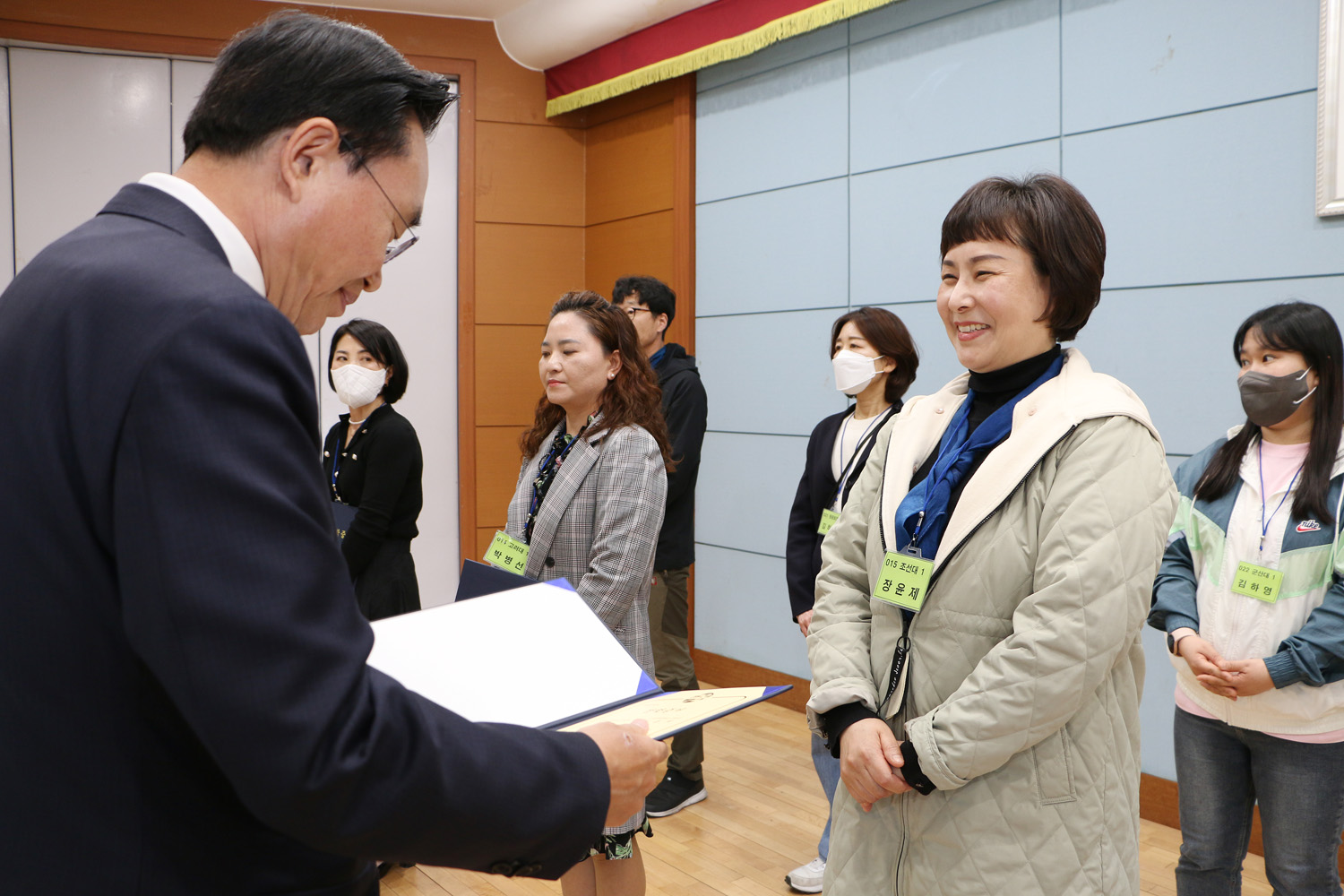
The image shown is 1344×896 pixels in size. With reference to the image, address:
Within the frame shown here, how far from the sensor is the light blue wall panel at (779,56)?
4430mm

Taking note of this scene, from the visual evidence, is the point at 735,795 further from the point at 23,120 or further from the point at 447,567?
the point at 23,120

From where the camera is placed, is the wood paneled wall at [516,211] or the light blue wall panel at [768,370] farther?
the wood paneled wall at [516,211]

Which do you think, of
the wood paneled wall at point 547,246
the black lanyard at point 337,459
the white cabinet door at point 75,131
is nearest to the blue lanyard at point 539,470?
the black lanyard at point 337,459

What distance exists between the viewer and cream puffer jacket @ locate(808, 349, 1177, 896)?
54.7 inches

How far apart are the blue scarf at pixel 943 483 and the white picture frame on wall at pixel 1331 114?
6.25ft

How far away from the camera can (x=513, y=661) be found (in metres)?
1.09

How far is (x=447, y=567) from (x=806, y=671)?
2.40m

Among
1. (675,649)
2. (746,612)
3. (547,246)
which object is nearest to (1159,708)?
(675,649)

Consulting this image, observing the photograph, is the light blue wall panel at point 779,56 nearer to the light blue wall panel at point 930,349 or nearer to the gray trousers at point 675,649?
the light blue wall panel at point 930,349

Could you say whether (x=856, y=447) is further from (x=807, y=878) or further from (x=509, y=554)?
(x=807, y=878)

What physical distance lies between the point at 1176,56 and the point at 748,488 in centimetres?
261

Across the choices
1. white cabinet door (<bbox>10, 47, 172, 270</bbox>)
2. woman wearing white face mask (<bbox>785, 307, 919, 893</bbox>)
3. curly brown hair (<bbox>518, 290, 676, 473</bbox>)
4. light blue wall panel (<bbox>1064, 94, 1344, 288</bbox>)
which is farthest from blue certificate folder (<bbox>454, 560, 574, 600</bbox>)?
white cabinet door (<bbox>10, 47, 172, 270</bbox>)

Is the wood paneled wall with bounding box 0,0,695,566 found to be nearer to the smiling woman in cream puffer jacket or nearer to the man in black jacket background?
the man in black jacket background

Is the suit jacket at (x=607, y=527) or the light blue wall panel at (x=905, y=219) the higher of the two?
the light blue wall panel at (x=905, y=219)
